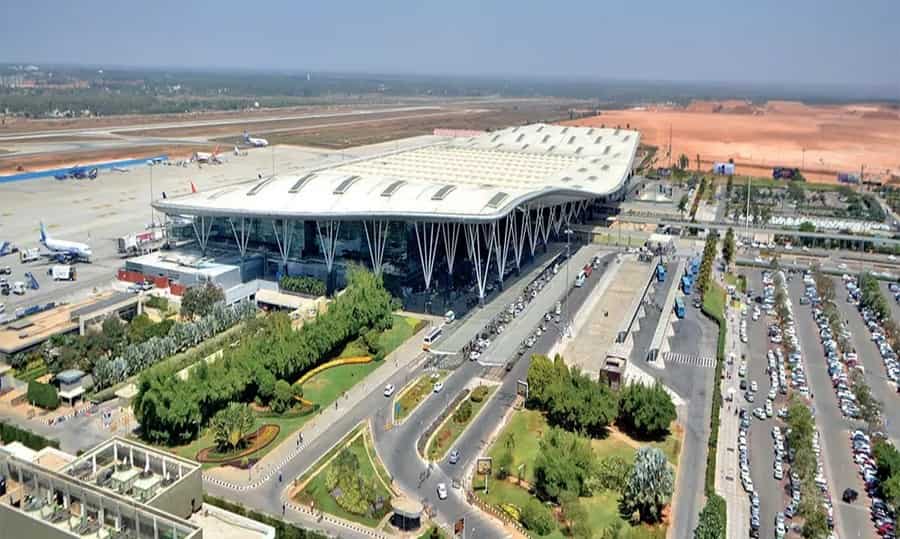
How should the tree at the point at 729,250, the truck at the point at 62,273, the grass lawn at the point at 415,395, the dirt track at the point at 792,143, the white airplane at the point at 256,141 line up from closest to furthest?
the grass lawn at the point at 415,395, the truck at the point at 62,273, the tree at the point at 729,250, the dirt track at the point at 792,143, the white airplane at the point at 256,141

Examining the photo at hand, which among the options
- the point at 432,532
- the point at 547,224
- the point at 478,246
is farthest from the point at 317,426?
the point at 547,224

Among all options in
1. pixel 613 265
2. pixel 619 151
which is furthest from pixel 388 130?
pixel 613 265

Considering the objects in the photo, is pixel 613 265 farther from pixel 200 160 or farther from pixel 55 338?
pixel 200 160

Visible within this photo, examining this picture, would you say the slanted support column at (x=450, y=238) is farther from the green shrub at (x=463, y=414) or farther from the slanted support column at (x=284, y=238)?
the green shrub at (x=463, y=414)

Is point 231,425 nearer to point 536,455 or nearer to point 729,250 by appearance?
point 536,455

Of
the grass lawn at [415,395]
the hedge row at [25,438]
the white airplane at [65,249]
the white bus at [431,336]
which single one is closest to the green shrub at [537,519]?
the grass lawn at [415,395]

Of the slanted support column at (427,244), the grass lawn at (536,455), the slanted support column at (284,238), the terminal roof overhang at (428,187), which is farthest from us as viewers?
the slanted support column at (284,238)

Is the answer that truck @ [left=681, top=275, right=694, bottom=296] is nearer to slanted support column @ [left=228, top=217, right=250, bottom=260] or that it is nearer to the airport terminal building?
the airport terminal building
